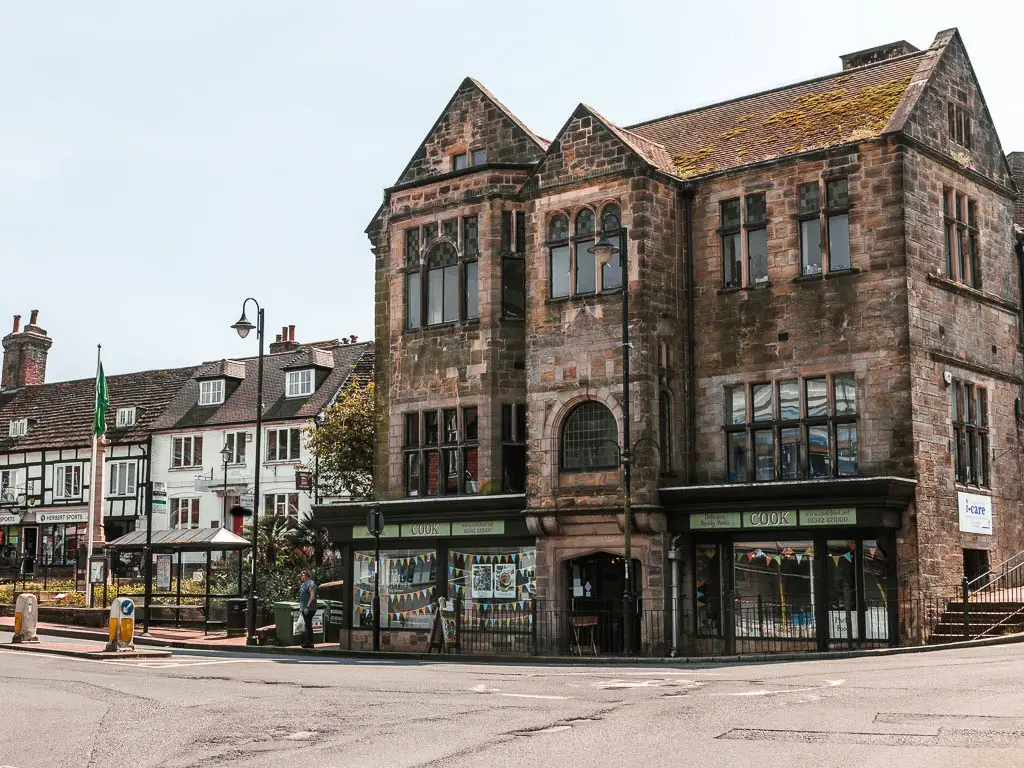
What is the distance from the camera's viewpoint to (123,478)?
65.1m

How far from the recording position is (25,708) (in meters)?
16.6

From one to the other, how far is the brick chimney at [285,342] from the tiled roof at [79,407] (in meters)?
4.48

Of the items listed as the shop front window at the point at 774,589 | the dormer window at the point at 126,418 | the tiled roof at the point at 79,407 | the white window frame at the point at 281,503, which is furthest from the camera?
the dormer window at the point at 126,418

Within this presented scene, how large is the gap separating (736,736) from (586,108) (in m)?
19.9

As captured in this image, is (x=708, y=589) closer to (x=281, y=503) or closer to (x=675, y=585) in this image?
(x=675, y=585)

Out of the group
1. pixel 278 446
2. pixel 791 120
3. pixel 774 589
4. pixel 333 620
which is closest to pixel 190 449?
pixel 278 446

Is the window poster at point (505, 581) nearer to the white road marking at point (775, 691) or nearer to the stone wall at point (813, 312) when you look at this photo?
the stone wall at point (813, 312)

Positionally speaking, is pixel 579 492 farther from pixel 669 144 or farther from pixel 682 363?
pixel 669 144

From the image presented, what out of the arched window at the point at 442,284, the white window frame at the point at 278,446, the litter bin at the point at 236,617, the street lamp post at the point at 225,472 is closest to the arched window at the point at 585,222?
the arched window at the point at 442,284

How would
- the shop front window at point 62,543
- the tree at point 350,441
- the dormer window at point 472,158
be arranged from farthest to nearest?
1. the shop front window at point 62,543
2. the tree at point 350,441
3. the dormer window at point 472,158

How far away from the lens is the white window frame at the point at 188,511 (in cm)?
6225

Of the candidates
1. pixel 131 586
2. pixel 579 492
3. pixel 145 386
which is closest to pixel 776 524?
pixel 579 492

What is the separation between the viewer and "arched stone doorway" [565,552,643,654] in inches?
1112

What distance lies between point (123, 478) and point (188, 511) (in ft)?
15.8
